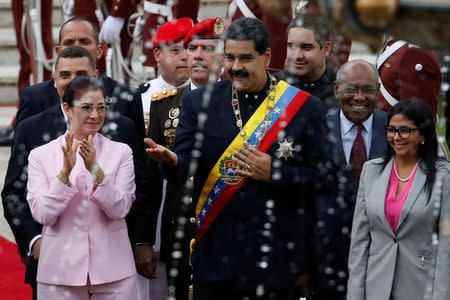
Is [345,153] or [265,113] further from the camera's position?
[345,153]

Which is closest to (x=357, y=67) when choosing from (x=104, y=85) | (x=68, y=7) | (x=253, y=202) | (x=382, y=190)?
(x=382, y=190)

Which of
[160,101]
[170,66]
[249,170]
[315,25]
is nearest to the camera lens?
[249,170]

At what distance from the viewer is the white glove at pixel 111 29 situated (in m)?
10.4

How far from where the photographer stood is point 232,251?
6.04m

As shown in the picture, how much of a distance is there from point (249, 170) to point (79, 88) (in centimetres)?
84

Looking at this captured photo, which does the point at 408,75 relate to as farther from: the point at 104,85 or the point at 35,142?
the point at 35,142

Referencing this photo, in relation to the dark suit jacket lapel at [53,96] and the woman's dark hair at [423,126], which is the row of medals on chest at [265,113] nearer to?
the woman's dark hair at [423,126]

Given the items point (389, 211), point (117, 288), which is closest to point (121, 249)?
point (117, 288)

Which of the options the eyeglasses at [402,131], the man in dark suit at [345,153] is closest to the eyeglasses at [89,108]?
the man in dark suit at [345,153]

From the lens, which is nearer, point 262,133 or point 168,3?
point 262,133

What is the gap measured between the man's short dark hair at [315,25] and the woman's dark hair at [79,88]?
1235 millimetres

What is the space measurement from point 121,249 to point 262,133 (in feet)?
2.64

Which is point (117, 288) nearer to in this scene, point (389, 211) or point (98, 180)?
point (98, 180)

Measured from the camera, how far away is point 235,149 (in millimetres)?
6035
